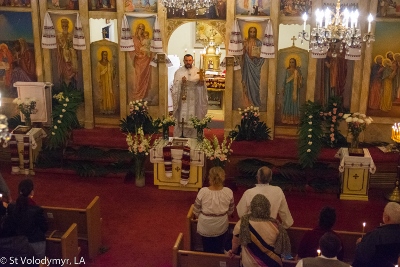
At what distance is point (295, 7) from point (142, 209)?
564 centimetres

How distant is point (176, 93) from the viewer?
1288 centimetres

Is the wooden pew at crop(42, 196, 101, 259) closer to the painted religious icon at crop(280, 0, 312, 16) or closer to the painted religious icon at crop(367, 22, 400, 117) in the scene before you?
the painted religious icon at crop(280, 0, 312, 16)

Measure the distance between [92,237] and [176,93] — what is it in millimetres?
5040

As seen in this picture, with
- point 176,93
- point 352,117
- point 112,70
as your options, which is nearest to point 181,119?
point 176,93

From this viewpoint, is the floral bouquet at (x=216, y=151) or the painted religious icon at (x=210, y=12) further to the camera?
the painted religious icon at (x=210, y=12)

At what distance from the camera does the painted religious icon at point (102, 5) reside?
13.2 metres

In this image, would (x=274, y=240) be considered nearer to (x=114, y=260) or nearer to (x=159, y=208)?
(x=114, y=260)

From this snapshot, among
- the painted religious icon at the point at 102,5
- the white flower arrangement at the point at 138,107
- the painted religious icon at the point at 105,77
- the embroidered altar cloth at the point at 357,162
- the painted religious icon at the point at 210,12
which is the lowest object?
the embroidered altar cloth at the point at 357,162

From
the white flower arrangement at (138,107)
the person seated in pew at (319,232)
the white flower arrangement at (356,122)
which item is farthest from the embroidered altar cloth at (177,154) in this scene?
the person seated in pew at (319,232)

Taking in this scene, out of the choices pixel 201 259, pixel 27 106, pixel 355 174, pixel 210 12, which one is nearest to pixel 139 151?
pixel 27 106

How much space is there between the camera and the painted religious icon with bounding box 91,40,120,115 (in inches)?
530

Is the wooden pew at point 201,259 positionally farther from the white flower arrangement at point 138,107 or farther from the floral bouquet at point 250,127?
the white flower arrangement at point 138,107

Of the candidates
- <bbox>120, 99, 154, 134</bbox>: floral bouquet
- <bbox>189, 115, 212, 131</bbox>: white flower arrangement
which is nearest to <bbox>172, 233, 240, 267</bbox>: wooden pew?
<bbox>189, 115, 212, 131</bbox>: white flower arrangement

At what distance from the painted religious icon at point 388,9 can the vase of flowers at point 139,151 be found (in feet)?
18.8
